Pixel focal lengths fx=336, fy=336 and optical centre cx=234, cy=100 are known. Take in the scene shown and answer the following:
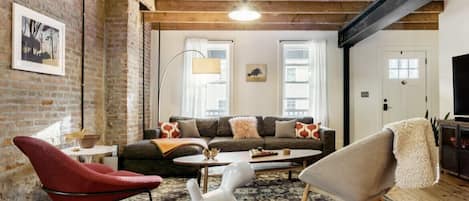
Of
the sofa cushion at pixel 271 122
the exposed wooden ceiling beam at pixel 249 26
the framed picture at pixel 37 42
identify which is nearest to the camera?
the framed picture at pixel 37 42

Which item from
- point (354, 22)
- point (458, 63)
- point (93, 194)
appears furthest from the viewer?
point (354, 22)

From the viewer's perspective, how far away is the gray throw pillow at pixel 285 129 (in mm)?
5469

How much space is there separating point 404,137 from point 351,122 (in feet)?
15.6

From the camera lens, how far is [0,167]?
108 inches

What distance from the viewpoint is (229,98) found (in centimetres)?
655

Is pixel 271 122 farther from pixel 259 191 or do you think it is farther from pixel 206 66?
pixel 259 191

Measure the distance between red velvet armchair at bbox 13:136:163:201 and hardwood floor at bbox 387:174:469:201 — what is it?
2.79 m

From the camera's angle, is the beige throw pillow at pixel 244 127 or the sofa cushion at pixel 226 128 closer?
the beige throw pillow at pixel 244 127

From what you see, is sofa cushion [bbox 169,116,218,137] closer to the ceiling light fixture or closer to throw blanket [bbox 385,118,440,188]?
the ceiling light fixture

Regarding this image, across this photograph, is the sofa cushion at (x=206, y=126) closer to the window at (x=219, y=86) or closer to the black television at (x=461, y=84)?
the window at (x=219, y=86)

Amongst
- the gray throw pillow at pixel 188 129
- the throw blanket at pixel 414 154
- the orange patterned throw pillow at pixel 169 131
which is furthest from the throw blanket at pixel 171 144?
the throw blanket at pixel 414 154

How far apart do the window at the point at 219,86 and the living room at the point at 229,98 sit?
2cm

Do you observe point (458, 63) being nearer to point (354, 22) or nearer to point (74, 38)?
point (354, 22)

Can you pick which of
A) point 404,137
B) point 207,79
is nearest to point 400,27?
point 207,79
